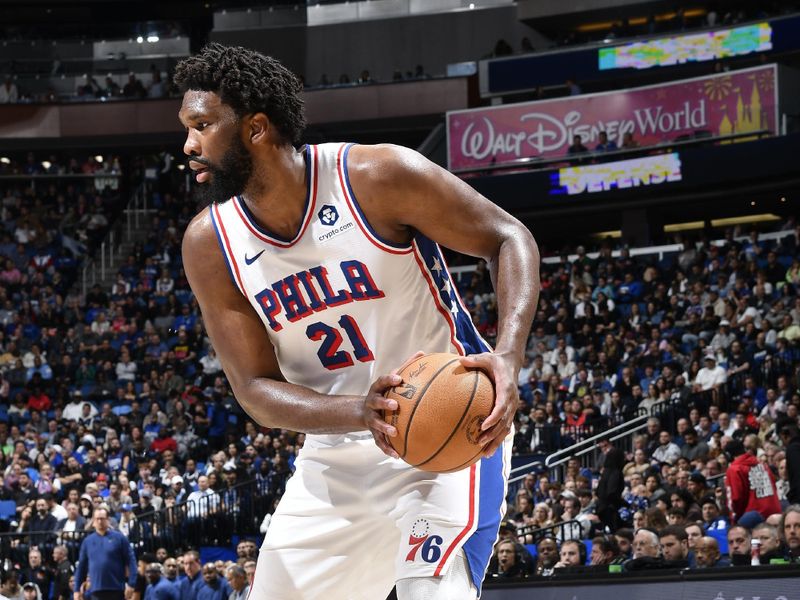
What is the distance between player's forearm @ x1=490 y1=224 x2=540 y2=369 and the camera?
11.6 ft

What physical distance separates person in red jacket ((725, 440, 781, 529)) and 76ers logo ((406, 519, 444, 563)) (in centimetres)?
801

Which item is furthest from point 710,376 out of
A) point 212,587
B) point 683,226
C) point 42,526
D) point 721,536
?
point 683,226

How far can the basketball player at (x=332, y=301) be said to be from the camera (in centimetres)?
382


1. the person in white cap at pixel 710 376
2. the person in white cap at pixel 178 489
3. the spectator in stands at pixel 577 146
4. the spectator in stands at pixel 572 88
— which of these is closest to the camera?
the person in white cap at pixel 710 376

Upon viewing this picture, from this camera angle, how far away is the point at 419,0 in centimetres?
3384

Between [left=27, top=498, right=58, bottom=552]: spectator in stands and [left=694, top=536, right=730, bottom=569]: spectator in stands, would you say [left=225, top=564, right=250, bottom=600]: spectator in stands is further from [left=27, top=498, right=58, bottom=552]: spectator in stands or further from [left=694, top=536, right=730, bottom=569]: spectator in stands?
[left=27, top=498, right=58, bottom=552]: spectator in stands

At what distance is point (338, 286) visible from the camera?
3932 millimetres

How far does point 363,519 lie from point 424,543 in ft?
0.85

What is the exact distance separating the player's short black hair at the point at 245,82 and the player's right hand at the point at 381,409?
1.03 metres

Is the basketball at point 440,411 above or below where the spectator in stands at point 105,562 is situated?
above

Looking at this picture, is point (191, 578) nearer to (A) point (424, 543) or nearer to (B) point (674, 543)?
(B) point (674, 543)

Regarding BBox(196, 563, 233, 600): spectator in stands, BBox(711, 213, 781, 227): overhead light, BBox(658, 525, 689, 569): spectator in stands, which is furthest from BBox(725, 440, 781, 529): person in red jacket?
BBox(711, 213, 781, 227): overhead light

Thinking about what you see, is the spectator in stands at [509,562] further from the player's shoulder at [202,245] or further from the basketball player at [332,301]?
the player's shoulder at [202,245]

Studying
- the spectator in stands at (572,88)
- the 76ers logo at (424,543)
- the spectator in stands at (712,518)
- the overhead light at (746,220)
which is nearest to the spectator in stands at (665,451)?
the spectator in stands at (712,518)
